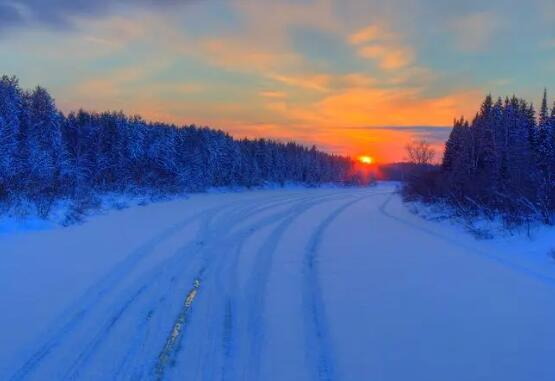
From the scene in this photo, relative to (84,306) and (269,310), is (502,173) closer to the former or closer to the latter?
(269,310)

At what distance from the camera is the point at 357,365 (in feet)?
17.7

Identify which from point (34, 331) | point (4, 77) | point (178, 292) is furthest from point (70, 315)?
point (4, 77)

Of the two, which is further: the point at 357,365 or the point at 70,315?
the point at 70,315

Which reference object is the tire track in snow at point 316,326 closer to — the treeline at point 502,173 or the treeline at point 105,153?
the treeline at point 502,173

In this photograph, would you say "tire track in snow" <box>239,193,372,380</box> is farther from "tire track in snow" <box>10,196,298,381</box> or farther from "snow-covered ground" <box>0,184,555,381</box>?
"tire track in snow" <box>10,196,298,381</box>

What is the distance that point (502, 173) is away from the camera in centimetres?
2653

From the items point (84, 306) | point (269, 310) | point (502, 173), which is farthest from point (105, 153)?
point (269, 310)

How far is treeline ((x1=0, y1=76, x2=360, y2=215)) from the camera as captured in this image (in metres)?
38.1

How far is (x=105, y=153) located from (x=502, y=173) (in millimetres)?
45804

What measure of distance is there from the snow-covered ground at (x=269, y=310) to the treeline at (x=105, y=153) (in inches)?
456

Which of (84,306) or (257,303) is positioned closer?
(84,306)

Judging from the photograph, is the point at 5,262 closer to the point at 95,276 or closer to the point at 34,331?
the point at 95,276

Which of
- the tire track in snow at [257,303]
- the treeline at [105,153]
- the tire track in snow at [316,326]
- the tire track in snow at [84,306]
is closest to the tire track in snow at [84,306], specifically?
the tire track in snow at [84,306]

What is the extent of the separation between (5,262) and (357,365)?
8973mm
